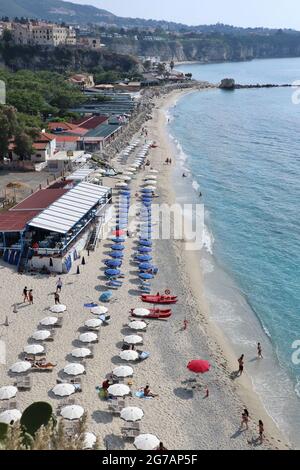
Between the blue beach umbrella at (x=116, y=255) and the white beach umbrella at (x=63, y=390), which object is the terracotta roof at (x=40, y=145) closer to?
the blue beach umbrella at (x=116, y=255)

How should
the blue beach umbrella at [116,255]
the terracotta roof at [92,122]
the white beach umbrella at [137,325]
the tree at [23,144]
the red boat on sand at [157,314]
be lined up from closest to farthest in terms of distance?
the white beach umbrella at [137,325]
the red boat on sand at [157,314]
the blue beach umbrella at [116,255]
the tree at [23,144]
the terracotta roof at [92,122]

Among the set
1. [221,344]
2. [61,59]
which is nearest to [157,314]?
[221,344]

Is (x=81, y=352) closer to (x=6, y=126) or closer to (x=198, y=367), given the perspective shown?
(x=198, y=367)

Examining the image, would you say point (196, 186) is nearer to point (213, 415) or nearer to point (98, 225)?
point (98, 225)

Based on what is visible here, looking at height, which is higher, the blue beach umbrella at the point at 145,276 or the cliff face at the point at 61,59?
the cliff face at the point at 61,59

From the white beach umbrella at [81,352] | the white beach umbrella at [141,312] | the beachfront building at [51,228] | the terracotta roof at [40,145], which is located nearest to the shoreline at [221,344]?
the white beach umbrella at [141,312]

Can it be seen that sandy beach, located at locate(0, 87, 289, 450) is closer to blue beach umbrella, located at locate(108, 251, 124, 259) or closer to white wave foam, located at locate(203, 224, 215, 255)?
blue beach umbrella, located at locate(108, 251, 124, 259)

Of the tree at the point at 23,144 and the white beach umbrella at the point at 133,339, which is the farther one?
the tree at the point at 23,144

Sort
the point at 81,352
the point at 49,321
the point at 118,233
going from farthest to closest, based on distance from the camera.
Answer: the point at 118,233 → the point at 49,321 → the point at 81,352
